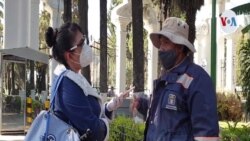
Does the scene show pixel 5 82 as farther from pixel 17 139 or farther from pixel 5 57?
pixel 17 139

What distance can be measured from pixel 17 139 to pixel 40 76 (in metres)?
4.83

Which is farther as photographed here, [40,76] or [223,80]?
[223,80]

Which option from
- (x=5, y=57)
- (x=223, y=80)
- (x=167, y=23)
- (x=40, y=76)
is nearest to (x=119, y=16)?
(x=223, y=80)

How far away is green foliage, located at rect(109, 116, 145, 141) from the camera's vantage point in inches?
336

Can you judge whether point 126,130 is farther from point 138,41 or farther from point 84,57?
point 138,41

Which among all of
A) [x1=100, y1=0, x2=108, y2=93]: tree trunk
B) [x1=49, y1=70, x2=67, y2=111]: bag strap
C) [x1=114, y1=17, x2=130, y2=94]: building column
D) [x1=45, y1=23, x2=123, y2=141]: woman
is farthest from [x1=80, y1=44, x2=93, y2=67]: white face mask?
[x1=114, y1=17, x2=130, y2=94]: building column

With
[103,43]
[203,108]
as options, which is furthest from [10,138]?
[203,108]

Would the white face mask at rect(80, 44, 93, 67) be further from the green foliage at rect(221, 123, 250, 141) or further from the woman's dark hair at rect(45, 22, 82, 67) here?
the green foliage at rect(221, 123, 250, 141)

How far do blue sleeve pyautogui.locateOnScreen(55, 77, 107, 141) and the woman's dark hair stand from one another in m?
0.24

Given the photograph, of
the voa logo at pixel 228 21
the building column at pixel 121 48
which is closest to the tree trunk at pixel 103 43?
the voa logo at pixel 228 21

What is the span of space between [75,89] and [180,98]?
67 centimetres

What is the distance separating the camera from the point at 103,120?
369cm

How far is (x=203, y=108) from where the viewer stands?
11.5ft

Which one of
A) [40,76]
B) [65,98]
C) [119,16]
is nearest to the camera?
[65,98]
